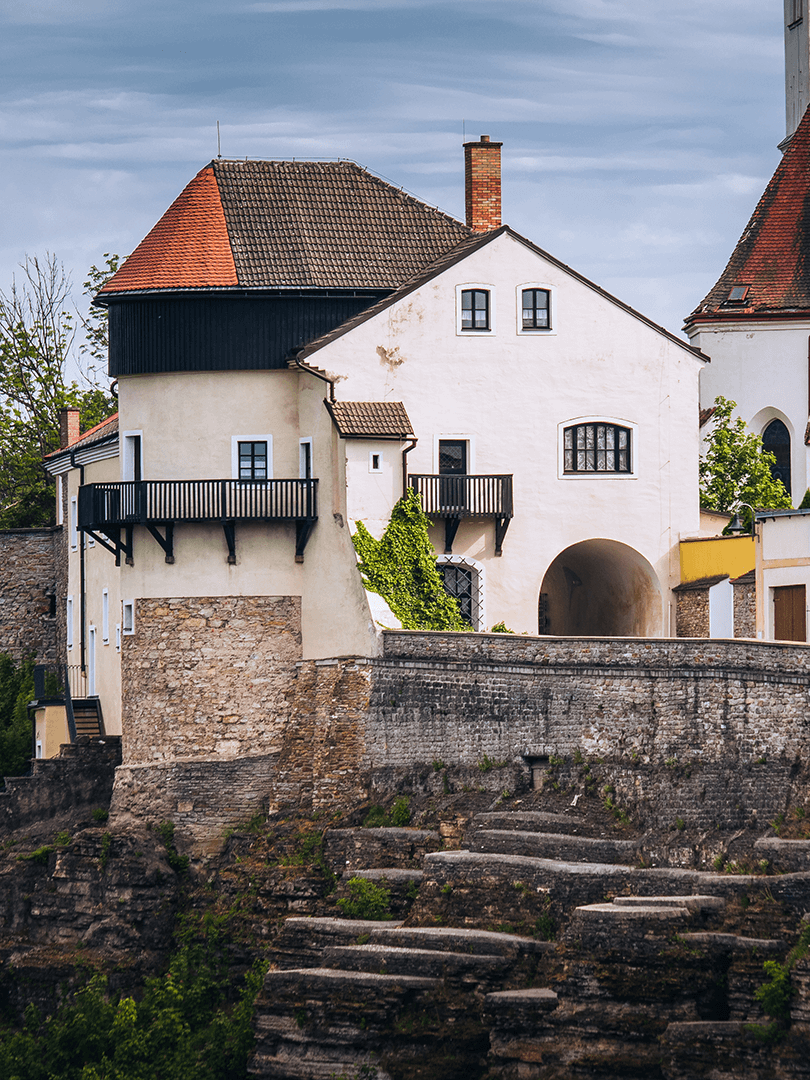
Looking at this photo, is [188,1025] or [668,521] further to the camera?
[668,521]

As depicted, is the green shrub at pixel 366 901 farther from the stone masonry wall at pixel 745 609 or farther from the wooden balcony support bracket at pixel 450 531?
the stone masonry wall at pixel 745 609

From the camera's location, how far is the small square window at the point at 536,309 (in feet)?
174

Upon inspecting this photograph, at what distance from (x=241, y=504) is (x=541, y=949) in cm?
1510

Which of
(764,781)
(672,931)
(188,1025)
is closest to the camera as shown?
(672,931)

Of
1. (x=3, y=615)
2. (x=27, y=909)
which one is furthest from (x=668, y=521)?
(x=3, y=615)

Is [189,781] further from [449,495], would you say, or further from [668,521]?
[668,521]

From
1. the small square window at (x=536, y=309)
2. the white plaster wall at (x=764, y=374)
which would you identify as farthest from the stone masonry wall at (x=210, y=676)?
the white plaster wall at (x=764, y=374)

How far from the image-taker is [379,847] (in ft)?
151

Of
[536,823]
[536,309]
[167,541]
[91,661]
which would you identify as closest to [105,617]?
[91,661]

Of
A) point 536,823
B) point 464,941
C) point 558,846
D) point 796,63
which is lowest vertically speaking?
point 464,941

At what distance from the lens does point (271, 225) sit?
5434cm

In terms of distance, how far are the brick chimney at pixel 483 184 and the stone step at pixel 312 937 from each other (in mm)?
19608

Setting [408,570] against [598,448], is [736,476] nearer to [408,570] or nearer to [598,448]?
[598,448]

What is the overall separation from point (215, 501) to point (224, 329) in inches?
162
